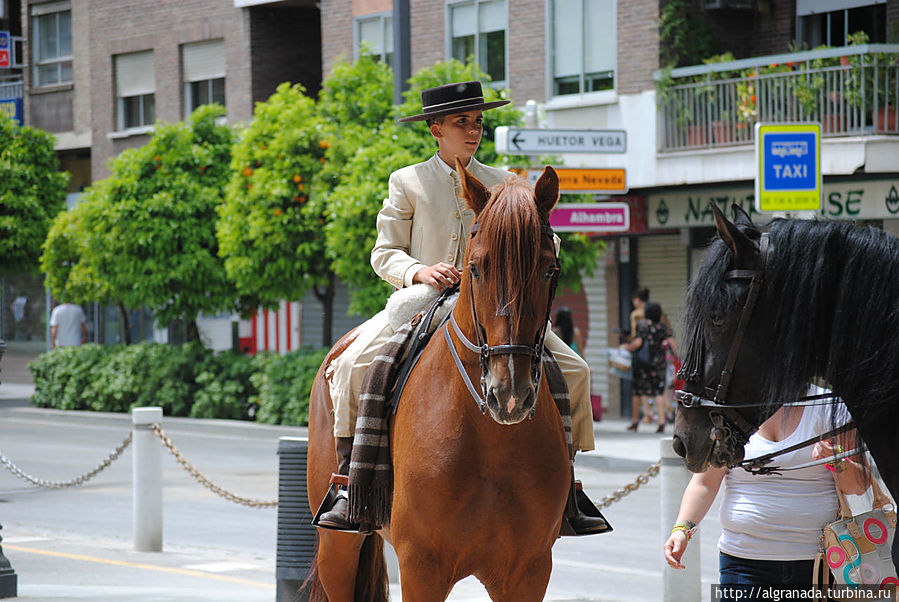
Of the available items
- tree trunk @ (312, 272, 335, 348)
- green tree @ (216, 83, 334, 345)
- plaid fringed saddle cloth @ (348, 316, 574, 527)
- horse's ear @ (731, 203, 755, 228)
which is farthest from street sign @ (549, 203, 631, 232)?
horse's ear @ (731, 203, 755, 228)

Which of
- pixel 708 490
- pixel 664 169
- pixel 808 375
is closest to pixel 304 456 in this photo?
pixel 708 490

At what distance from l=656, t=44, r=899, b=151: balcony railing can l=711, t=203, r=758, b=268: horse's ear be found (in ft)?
52.7

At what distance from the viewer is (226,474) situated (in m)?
16.0

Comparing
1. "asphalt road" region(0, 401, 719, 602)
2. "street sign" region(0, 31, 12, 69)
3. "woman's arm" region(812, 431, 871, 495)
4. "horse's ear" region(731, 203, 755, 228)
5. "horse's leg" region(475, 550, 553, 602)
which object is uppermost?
"street sign" region(0, 31, 12, 69)

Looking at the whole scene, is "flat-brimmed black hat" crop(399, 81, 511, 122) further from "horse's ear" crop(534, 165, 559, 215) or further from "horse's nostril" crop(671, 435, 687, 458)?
"horse's nostril" crop(671, 435, 687, 458)

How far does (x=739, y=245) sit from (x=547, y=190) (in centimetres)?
113

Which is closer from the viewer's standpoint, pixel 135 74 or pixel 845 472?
pixel 845 472

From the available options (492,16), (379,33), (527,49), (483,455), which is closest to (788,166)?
(483,455)

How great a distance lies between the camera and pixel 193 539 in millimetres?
11672

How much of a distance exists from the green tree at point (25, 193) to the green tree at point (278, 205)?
9.51 m

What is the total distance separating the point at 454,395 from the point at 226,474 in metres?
11.4

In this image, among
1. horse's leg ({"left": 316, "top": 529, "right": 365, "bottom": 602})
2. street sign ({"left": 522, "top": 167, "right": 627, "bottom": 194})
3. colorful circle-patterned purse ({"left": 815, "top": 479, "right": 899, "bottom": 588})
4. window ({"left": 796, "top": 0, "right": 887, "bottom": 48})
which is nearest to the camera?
colorful circle-patterned purse ({"left": 815, "top": 479, "right": 899, "bottom": 588})

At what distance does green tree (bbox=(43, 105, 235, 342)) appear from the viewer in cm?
2256

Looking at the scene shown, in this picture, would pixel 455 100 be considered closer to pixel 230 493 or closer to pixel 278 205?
pixel 230 493
